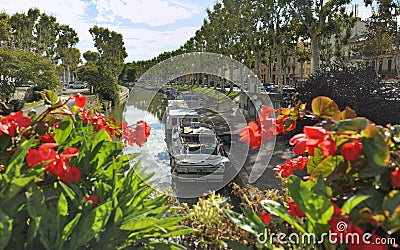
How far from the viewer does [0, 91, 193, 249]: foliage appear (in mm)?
1360

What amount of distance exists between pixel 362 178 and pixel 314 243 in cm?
33

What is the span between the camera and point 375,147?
1259mm

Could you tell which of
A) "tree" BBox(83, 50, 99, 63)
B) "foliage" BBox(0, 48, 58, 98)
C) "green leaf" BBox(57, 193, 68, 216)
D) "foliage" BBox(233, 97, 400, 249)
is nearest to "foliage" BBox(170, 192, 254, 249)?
"foliage" BBox(233, 97, 400, 249)

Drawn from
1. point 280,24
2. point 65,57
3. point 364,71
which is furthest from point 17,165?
point 65,57

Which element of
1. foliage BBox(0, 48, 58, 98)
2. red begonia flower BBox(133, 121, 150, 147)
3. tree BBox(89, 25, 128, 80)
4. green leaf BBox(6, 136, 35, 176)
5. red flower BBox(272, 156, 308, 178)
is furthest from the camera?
tree BBox(89, 25, 128, 80)

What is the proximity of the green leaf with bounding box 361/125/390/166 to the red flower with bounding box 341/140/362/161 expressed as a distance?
0.03m

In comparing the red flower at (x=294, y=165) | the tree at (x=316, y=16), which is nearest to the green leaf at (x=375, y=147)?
the red flower at (x=294, y=165)

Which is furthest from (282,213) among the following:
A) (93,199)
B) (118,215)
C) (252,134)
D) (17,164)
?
(17,164)

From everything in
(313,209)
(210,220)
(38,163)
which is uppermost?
(38,163)

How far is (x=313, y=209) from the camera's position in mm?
1363

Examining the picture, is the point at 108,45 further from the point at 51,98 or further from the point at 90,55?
the point at 51,98

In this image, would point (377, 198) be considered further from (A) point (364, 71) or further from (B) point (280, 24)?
(B) point (280, 24)

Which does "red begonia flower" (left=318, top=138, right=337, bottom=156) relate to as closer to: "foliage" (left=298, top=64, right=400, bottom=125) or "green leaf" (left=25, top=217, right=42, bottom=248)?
"green leaf" (left=25, top=217, right=42, bottom=248)

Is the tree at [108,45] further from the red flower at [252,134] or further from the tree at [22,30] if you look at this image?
the red flower at [252,134]
